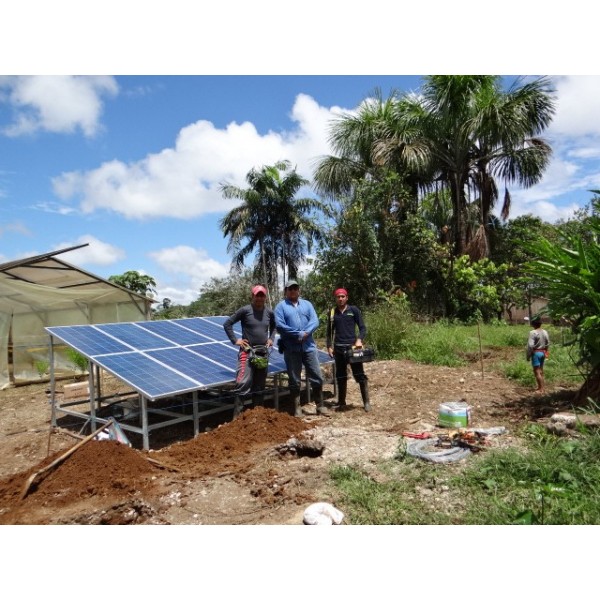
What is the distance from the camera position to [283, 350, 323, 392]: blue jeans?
24.0 ft

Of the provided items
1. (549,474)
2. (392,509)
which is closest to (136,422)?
(392,509)

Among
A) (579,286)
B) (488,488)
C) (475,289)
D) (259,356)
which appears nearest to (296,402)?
(259,356)

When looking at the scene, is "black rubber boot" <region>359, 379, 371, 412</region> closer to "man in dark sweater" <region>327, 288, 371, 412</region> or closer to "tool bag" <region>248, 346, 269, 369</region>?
"man in dark sweater" <region>327, 288, 371, 412</region>

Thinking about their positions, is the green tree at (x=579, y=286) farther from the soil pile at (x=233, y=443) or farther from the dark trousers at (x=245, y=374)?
the dark trousers at (x=245, y=374)

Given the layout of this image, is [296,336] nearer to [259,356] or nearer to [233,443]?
[259,356]

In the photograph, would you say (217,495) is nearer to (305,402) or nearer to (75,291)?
(305,402)

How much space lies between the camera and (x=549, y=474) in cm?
409

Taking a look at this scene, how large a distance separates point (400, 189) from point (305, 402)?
10.3 m

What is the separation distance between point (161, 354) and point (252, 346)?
4.80ft

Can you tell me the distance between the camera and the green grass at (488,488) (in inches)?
141

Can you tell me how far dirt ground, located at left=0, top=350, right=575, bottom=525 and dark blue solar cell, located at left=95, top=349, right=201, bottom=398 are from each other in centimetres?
68

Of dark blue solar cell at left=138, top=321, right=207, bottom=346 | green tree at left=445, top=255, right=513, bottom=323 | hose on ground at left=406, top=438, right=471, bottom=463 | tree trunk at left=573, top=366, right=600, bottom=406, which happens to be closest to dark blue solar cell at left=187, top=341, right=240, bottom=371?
dark blue solar cell at left=138, top=321, right=207, bottom=346

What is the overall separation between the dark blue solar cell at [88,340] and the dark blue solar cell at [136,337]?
0.19m

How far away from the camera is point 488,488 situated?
4.05 meters
